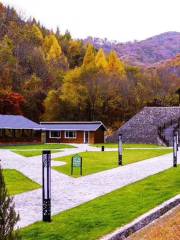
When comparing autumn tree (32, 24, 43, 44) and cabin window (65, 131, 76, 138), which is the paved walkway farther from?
autumn tree (32, 24, 43, 44)

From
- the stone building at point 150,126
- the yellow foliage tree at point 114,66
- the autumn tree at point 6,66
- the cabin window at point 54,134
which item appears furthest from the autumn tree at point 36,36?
the stone building at point 150,126

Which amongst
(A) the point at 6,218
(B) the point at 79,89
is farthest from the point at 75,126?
(A) the point at 6,218

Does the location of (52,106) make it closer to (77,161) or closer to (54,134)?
(54,134)

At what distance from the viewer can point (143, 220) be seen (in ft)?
37.1

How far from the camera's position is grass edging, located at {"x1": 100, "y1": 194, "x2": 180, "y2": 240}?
10000 mm

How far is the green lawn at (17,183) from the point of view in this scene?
1771 centimetres

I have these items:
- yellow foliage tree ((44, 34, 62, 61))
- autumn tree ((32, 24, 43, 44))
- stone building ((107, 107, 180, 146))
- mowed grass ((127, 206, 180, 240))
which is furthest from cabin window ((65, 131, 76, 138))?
mowed grass ((127, 206, 180, 240))

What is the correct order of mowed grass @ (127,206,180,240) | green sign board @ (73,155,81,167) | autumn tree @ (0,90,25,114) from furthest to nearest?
autumn tree @ (0,90,25,114) < green sign board @ (73,155,81,167) < mowed grass @ (127,206,180,240)

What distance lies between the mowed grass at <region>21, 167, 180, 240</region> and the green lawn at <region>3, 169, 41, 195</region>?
349cm

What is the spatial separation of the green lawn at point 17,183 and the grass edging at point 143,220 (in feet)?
19.1

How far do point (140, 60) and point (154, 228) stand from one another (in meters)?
153

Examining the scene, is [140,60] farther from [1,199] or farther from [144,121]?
[1,199]

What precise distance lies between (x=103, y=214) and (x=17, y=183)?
8.11 meters

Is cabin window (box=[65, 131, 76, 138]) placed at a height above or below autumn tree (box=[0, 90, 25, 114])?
below
